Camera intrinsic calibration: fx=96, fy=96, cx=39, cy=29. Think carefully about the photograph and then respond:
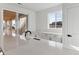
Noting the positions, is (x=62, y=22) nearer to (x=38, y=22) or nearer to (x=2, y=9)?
(x=38, y=22)

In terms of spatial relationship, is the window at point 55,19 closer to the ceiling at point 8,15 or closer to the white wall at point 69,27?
the white wall at point 69,27

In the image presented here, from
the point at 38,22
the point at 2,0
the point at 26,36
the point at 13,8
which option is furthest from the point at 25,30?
the point at 2,0

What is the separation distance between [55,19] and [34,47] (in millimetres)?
426

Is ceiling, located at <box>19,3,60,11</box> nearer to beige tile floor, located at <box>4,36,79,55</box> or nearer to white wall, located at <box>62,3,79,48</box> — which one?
white wall, located at <box>62,3,79,48</box>

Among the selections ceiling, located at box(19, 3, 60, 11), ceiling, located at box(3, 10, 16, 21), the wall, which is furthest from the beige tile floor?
ceiling, located at box(19, 3, 60, 11)

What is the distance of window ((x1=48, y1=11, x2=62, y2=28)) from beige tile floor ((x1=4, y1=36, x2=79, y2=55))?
214mm

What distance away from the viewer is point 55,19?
1.16 m

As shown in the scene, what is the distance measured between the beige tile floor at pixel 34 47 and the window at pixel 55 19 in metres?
0.21

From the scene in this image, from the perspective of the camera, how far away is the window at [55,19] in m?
1.15

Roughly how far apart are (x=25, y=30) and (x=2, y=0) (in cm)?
41

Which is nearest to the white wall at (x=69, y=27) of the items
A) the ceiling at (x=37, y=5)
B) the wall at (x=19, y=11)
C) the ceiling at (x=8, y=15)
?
the ceiling at (x=37, y=5)

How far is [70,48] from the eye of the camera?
1.17 metres

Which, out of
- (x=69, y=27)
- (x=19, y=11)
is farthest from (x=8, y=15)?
(x=69, y=27)

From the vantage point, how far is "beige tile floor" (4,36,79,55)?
1.11 meters
